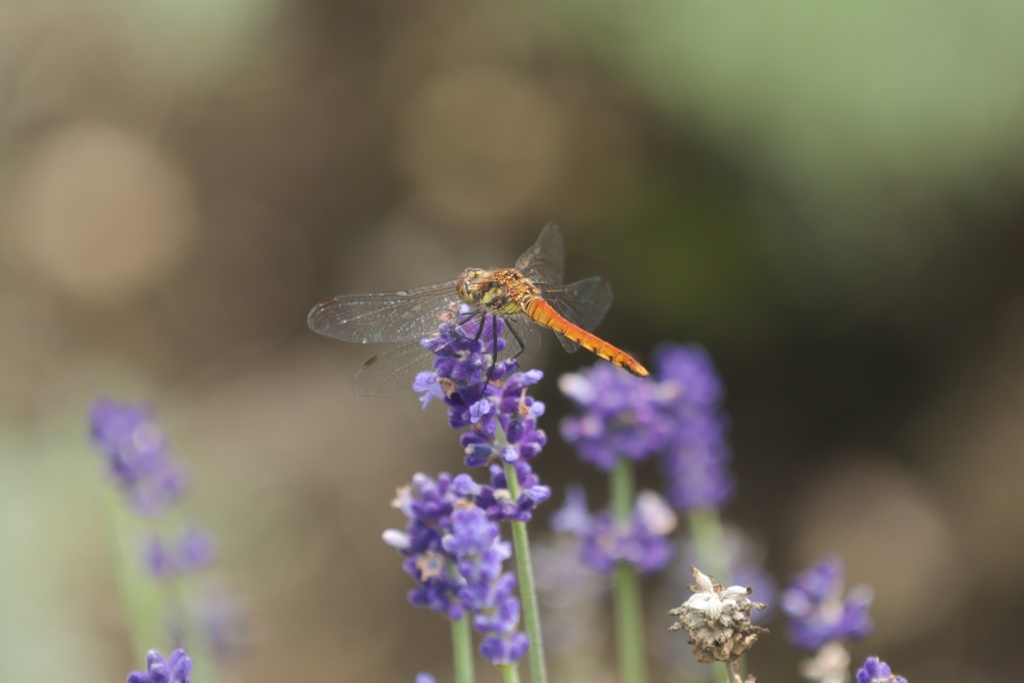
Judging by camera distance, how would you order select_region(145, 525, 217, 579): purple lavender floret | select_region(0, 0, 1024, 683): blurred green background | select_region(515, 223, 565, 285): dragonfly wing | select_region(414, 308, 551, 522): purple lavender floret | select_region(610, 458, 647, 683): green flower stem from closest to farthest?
select_region(414, 308, 551, 522): purple lavender floret
select_region(610, 458, 647, 683): green flower stem
select_region(145, 525, 217, 579): purple lavender floret
select_region(515, 223, 565, 285): dragonfly wing
select_region(0, 0, 1024, 683): blurred green background

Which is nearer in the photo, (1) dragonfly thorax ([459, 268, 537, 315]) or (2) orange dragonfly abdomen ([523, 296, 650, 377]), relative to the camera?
(1) dragonfly thorax ([459, 268, 537, 315])

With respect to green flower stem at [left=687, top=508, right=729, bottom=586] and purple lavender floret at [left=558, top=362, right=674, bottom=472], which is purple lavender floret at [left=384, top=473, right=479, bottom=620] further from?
green flower stem at [left=687, top=508, right=729, bottom=586]

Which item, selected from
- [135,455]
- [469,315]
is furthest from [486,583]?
[135,455]

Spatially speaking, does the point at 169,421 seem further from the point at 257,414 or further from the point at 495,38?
the point at 495,38

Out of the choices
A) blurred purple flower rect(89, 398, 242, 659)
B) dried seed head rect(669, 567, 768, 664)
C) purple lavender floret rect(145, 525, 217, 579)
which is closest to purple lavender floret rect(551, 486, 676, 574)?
dried seed head rect(669, 567, 768, 664)

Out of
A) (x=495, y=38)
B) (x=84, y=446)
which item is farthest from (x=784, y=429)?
(x=84, y=446)

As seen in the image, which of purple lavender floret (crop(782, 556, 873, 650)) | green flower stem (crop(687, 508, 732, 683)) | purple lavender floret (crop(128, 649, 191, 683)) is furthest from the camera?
green flower stem (crop(687, 508, 732, 683))

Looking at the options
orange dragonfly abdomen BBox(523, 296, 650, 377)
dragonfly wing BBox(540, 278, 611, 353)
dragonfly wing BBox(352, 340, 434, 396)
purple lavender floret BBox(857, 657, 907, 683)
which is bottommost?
purple lavender floret BBox(857, 657, 907, 683)
